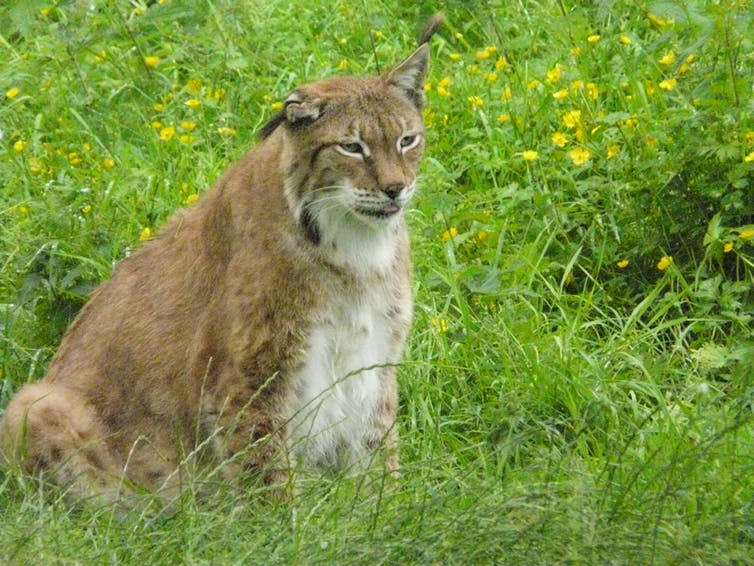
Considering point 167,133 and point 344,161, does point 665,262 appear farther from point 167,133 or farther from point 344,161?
point 167,133

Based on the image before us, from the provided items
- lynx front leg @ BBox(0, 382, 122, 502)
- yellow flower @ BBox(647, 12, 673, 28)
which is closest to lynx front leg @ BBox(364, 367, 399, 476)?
lynx front leg @ BBox(0, 382, 122, 502)

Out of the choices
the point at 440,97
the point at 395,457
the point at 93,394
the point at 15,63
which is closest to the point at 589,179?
the point at 440,97

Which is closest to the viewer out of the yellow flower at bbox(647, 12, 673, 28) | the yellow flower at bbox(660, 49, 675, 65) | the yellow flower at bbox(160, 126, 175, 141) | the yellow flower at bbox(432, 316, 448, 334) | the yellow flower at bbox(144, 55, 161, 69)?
the yellow flower at bbox(432, 316, 448, 334)

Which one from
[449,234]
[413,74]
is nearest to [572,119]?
[449,234]

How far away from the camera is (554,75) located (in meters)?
7.29

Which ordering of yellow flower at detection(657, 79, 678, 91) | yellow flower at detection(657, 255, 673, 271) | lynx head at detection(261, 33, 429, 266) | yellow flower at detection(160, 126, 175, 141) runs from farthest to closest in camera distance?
yellow flower at detection(160, 126, 175, 141) < yellow flower at detection(657, 79, 678, 91) < yellow flower at detection(657, 255, 673, 271) < lynx head at detection(261, 33, 429, 266)

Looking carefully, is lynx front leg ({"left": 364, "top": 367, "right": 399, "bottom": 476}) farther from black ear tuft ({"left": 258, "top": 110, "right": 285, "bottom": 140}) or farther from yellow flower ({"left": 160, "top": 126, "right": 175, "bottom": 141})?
yellow flower ({"left": 160, "top": 126, "right": 175, "bottom": 141})

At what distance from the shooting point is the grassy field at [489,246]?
4.32 meters

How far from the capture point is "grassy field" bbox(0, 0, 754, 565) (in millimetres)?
4320

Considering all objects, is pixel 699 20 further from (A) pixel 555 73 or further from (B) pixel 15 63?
(B) pixel 15 63

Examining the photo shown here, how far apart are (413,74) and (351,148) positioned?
1.28 feet

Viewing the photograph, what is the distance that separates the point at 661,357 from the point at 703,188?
0.75 meters

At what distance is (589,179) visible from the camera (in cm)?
683

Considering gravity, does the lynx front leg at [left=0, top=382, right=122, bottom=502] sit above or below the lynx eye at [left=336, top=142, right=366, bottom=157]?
below
